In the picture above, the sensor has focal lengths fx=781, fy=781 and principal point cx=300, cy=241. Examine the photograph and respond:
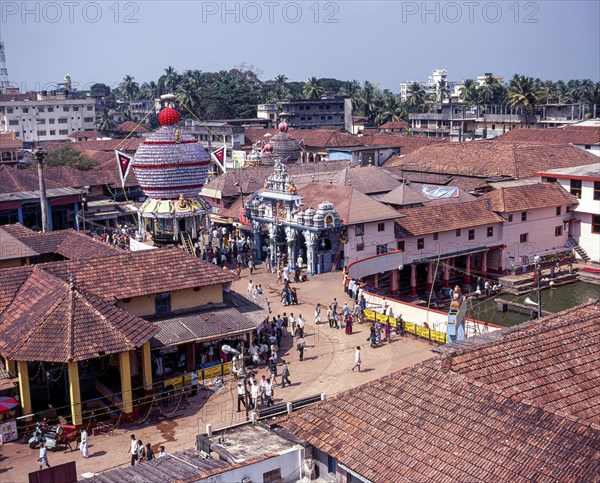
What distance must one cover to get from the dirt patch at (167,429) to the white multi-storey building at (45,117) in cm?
8913

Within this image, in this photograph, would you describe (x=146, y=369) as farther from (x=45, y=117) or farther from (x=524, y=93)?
(x=45, y=117)

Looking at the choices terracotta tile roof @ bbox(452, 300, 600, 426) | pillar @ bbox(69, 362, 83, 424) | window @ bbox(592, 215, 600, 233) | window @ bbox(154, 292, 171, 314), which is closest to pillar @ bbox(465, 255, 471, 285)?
window @ bbox(592, 215, 600, 233)

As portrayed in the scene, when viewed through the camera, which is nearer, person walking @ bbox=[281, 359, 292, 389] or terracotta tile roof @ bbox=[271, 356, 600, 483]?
terracotta tile roof @ bbox=[271, 356, 600, 483]

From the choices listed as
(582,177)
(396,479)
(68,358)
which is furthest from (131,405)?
(582,177)

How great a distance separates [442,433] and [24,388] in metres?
14.8

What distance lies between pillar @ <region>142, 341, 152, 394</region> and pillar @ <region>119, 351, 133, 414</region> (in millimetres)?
821

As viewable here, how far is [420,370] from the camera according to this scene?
1733 cm

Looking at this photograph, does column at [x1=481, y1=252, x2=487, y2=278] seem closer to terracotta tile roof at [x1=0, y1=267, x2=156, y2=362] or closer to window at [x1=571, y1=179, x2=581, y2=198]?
window at [x1=571, y1=179, x2=581, y2=198]

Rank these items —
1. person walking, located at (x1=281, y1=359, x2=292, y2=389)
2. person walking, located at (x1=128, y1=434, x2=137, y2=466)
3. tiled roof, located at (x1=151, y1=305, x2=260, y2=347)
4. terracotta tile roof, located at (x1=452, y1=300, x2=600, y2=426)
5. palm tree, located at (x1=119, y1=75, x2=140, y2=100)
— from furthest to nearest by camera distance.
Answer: palm tree, located at (x1=119, y1=75, x2=140, y2=100), tiled roof, located at (x1=151, y1=305, x2=260, y2=347), person walking, located at (x1=281, y1=359, x2=292, y2=389), person walking, located at (x1=128, y1=434, x2=137, y2=466), terracotta tile roof, located at (x1=452, y1=300, x2=600, y2=426)

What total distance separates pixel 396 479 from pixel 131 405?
1284cm

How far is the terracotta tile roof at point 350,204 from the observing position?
43156mm

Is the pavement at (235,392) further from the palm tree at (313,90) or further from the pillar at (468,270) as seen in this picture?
the palm tree at (313,90)

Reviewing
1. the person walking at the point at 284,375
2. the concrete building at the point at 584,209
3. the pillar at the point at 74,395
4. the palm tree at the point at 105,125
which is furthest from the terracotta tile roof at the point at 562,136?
the palm tree at the point at 105,125

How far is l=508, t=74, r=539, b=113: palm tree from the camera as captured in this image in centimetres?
8744
